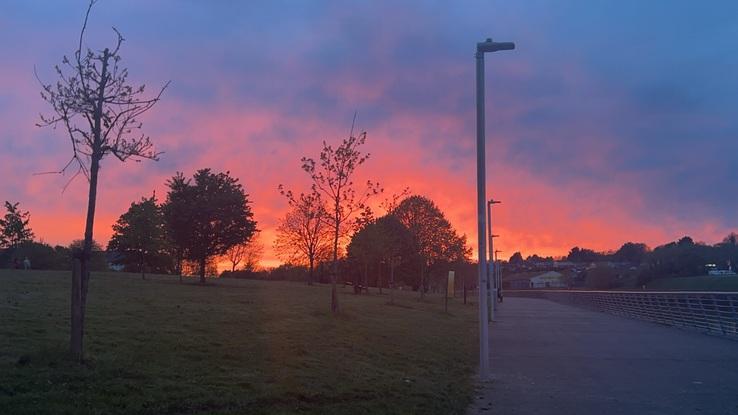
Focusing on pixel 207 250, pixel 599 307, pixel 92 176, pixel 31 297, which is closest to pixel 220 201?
pixel 207 250

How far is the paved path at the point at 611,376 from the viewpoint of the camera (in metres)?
10.5

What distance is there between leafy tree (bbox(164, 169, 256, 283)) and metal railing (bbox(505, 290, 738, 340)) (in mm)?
23985

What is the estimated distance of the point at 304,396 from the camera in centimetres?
960

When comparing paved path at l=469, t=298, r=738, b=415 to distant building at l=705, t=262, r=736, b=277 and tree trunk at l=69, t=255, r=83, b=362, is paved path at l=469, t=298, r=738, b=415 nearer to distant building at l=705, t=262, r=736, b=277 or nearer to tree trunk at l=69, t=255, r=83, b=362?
tree trunk at l=69, t=255, r=83, b=362

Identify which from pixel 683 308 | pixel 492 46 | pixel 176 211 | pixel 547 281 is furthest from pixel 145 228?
pixel 547 281

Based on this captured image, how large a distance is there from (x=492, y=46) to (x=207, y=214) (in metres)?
31.2

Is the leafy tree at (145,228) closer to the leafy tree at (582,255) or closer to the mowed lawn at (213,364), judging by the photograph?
the mowed lawn at (213,364)

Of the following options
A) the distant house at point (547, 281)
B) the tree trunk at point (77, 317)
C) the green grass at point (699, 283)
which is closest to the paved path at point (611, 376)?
the tree trunk at point (77, 317)

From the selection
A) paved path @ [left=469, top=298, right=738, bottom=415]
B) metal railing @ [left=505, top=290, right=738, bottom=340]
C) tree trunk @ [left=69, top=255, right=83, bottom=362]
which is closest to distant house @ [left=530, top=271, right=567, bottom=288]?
metal railing @ [left=505, top=290, right=738, bottom=340]

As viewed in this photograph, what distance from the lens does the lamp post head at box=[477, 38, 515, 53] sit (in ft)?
50.2

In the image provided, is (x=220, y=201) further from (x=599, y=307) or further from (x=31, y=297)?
(x=599, y=307)

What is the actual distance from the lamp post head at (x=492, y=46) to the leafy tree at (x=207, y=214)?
30663 millimetres

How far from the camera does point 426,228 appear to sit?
5231cm

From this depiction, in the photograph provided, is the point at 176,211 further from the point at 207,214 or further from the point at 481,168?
the point at 481,168
